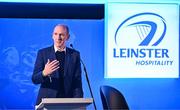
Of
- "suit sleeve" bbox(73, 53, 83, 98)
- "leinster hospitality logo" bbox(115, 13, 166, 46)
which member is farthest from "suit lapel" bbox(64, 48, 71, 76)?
"leinster hospitality logo" bbox(115, 13, 166, 46)

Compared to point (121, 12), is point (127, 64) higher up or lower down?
lower down

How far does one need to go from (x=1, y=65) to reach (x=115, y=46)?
5.18 ft

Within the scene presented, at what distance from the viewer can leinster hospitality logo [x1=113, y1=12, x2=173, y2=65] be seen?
20.6 ft

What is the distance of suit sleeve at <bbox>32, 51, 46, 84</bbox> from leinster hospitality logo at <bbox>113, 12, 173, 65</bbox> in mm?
1019

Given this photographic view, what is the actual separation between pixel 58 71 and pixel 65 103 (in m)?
3.00

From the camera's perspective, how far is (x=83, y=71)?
241 inches

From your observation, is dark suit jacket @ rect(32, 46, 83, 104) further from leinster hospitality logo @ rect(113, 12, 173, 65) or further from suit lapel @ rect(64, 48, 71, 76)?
leinster hospitality logo @ rect(113, 12, 173, 65)

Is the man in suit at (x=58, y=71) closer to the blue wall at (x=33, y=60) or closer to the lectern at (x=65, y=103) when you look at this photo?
the blue wall at (x=33, y=60)

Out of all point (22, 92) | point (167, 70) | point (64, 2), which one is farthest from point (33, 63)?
point (167, 70)

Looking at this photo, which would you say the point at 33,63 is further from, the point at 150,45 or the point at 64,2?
the point at 150,45

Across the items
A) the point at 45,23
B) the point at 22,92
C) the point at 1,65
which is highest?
the point at 45,23

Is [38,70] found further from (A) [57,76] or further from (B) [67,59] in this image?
(B) [67,59]

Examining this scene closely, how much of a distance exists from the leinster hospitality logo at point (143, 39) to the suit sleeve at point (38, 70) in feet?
3.34

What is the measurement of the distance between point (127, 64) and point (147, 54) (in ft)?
1.03
